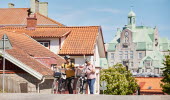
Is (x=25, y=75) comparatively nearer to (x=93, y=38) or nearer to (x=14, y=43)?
(x=14, y=43)

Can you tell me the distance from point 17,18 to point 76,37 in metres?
27.1

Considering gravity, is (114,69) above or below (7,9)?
below

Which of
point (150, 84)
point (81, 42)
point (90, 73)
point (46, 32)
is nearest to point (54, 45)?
point (46, 32)

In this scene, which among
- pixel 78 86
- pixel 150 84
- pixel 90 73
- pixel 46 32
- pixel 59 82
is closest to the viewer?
pixel 90 73

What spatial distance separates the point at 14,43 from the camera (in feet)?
87.7

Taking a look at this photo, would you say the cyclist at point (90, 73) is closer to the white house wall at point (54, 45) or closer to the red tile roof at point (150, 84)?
the white house wall at point (54, 45)

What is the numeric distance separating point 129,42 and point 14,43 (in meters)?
170

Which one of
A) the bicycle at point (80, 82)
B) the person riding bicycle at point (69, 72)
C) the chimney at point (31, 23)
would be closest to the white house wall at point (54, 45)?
the chimney at point (31, 23)

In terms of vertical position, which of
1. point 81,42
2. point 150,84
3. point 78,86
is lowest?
point 150,84

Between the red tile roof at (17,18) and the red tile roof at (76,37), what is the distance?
825 inches

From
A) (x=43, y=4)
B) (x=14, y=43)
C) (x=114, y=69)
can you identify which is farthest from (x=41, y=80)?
(x=114, y=69)

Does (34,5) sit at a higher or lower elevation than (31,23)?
higher

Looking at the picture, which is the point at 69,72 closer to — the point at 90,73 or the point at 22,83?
the point at 90,73

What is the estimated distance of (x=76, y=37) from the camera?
123ft
